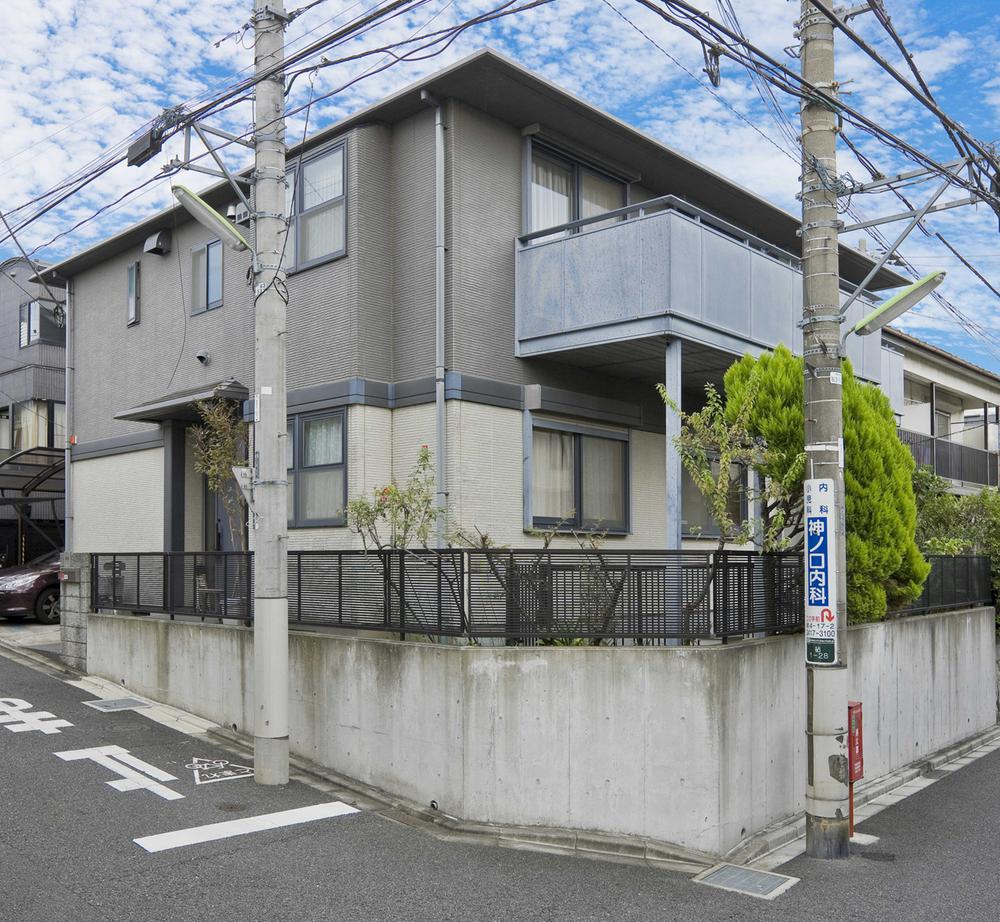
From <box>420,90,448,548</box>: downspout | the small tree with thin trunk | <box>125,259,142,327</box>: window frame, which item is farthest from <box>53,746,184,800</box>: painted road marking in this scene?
<box>125,259,142,327</box>: window frame

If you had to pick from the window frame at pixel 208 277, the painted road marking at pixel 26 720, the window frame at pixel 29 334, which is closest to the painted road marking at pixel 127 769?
the painted road marking at pixel 26 720

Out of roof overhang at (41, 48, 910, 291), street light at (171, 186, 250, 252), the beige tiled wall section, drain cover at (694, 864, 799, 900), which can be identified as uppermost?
roof overhang at (41, 48, 910, 291)

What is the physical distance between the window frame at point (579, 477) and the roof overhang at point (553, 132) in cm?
359

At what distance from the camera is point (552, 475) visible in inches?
478

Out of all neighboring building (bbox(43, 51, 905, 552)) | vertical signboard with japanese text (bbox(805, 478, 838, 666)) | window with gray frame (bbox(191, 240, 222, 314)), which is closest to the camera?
vertical signboard with japanese text (bbox(805, 478, 838, 666))

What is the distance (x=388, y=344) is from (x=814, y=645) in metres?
6.24

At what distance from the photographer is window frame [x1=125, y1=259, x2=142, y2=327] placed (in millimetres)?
15492

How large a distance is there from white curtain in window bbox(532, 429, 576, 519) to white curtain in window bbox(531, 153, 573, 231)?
2600 mm

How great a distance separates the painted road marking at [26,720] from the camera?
10.4 meters

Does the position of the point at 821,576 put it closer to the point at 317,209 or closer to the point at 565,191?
the point at 565,191

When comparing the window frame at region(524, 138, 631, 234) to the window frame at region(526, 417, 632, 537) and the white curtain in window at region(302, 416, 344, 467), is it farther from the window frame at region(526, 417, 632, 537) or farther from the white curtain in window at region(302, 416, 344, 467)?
the white curtain in window at region(302, 416, 344, 467)

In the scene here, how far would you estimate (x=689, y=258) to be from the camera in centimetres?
1073

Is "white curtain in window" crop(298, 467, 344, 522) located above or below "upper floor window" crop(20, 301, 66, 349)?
below

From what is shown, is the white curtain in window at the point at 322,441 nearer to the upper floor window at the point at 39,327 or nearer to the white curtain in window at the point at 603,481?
the white curtain in window at the point at 603,481
